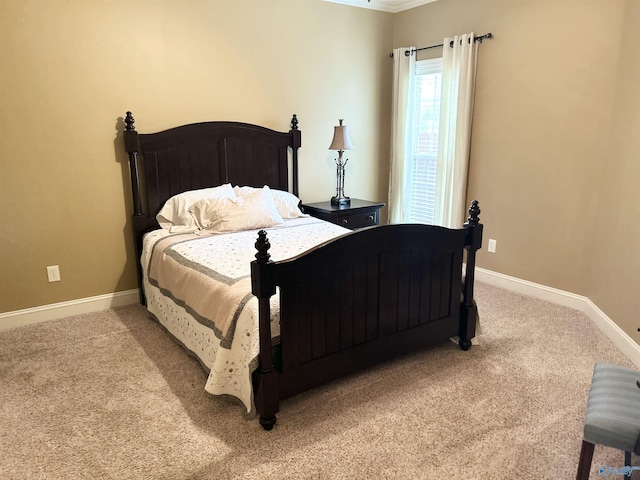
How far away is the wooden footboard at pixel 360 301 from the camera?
6.99 ft

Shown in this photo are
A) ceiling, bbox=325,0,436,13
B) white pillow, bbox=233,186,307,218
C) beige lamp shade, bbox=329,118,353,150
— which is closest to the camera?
white pillow, bbox=233,186,307,218

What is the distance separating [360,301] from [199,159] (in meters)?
2.10

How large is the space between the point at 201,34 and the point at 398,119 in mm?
2123

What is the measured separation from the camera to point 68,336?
3.18 meters

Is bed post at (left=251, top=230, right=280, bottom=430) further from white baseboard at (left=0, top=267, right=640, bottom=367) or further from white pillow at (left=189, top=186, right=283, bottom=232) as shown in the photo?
white baseboard at (left=0, top=267, right=640, bottom=367)

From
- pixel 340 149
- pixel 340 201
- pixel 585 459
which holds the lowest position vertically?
pixel 585 459

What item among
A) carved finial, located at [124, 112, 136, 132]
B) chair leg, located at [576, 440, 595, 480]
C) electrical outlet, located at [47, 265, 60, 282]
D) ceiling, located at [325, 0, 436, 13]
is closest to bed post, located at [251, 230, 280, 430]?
chair leg, located at [576, 440, 595, 480]

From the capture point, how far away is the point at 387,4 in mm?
4625

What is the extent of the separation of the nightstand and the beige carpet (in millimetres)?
1646

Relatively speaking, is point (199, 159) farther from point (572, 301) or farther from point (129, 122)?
point (572, 301)

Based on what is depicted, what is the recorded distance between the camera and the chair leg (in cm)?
165

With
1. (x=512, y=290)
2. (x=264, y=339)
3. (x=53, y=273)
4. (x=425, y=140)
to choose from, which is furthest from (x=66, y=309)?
(x=512, y=290)

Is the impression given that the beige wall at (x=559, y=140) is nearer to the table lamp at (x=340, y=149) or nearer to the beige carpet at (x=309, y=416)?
the beige carpet at (x=309, y=416)

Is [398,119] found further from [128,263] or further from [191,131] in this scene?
[128,263]
